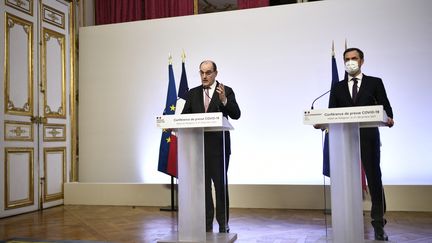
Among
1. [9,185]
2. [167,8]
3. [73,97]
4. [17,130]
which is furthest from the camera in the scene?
[167,8]

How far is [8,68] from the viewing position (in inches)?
183

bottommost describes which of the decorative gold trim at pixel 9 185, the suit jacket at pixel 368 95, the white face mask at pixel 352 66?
the decorative gold trim at pixel 9 185

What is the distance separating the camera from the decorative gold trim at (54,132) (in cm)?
519

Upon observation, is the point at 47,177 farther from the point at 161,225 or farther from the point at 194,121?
the point at 194,121

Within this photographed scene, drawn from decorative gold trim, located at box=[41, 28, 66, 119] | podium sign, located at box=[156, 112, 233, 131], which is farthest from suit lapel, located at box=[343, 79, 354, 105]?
decorative gold trim, located at box=[41, 28, 66, 119]

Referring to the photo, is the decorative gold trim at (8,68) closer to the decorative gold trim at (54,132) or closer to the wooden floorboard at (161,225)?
the decorative gold trim at (54,132)

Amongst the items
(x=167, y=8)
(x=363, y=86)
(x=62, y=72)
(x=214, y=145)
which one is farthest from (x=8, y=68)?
(x=363, y=86)

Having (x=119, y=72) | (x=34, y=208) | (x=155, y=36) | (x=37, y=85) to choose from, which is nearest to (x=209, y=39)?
(x=155, y=36)

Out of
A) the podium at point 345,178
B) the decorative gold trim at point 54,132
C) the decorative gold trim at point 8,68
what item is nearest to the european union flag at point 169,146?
the decorative gold trim at point 54,132

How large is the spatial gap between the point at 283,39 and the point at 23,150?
340 cm

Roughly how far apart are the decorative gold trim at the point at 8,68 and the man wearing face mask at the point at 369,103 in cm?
352

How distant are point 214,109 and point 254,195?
197 centimetres

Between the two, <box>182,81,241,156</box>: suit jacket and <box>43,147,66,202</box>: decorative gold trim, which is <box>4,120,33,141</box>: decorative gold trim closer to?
<box>43,147,66,202</box>: decorative gold trim

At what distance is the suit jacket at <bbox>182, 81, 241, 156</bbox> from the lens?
10.2ft
